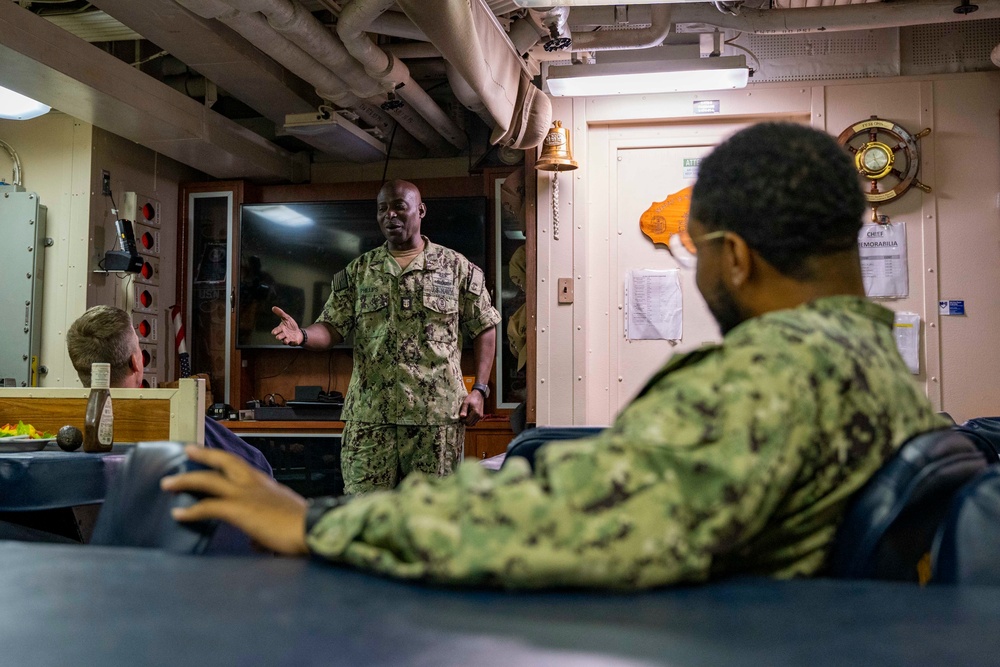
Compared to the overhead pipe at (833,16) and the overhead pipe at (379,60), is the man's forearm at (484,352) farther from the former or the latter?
the overhead pipe at (833,16)

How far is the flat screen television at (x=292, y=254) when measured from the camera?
594cm

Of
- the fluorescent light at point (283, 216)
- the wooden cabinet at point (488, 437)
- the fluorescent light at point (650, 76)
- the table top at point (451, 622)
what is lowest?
the wooden cabinet at point (488, 437)

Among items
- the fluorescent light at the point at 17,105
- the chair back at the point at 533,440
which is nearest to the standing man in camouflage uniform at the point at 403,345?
the chair back at the point at 533,440

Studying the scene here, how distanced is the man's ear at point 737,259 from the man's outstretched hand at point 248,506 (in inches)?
22.6

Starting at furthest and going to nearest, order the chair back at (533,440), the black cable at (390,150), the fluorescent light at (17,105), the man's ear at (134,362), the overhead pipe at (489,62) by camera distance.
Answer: the black cable at (390,150), the fluorescent light at (17,105), the overhead pipe at (489,62), the man's ear at (134,362), the chair back at (533,440)

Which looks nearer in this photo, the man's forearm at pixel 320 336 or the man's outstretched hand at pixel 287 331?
the man's outstretched hand at pixel 287 331

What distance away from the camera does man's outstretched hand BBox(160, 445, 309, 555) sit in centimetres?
94

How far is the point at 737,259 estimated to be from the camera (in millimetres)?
1045

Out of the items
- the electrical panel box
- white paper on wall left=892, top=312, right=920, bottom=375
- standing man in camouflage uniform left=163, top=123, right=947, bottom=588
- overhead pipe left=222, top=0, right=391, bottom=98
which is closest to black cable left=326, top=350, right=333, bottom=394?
the electrical panel box

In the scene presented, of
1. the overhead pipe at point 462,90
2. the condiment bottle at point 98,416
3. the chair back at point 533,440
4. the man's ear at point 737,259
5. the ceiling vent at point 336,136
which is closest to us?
the man's ear at point 737,259

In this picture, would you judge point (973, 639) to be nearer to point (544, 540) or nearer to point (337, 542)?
point (544, 540)

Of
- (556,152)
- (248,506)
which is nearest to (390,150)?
(556,152)

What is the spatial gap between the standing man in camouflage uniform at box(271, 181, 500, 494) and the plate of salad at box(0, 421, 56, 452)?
1.00 meters

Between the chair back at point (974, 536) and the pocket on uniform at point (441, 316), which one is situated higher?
the pocket on uniform at point (441, 316)
